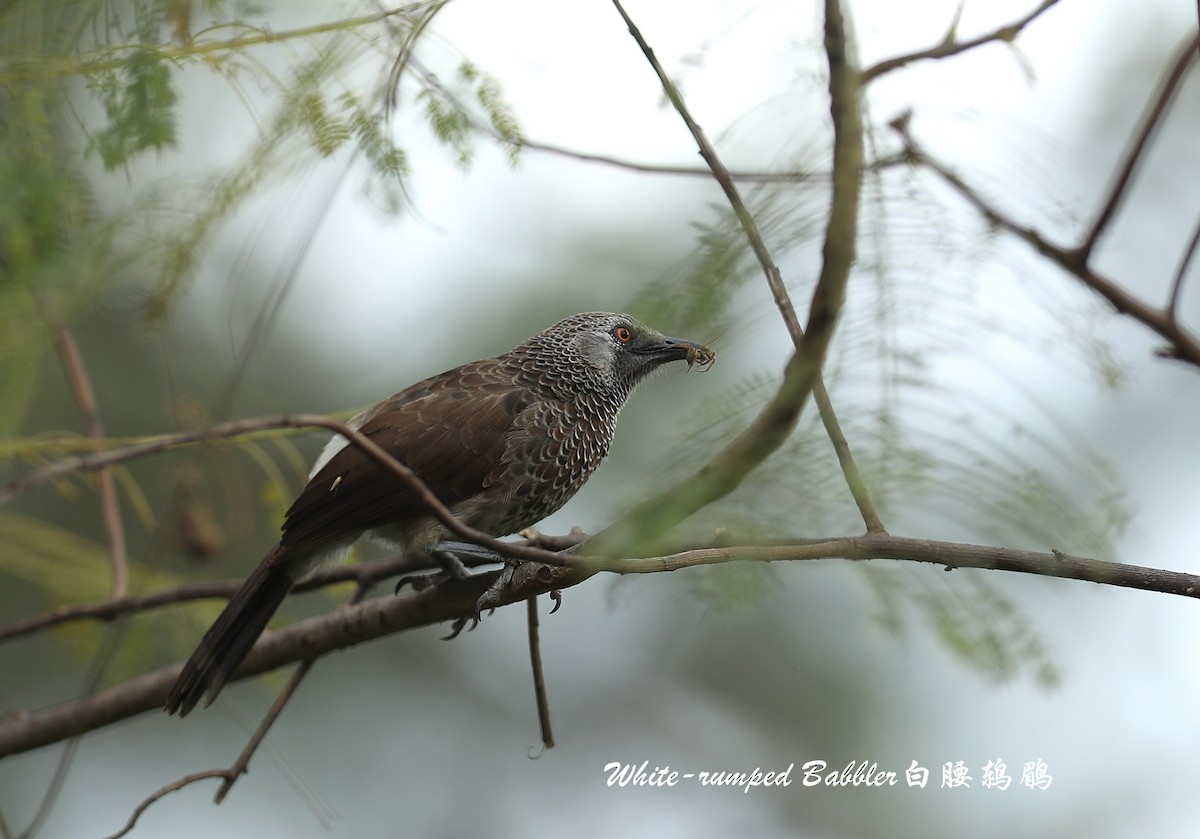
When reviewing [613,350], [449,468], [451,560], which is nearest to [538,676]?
[451,560]

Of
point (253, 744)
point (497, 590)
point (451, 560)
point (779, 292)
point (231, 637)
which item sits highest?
point (779, 292)

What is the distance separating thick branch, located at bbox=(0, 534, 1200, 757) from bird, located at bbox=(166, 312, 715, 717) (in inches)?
7.5

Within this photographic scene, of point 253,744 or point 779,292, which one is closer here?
point 779,292

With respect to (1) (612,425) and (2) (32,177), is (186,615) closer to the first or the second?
(1) (612,425)

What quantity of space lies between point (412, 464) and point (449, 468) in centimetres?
14

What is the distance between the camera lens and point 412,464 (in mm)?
4125

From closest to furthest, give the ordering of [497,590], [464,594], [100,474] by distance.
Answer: [497,590]
[464,594]
[100,474]

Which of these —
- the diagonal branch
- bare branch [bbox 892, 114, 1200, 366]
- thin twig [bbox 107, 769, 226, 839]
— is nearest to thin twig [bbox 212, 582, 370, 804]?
thin twig [bbox 107, 769, 226, 839]

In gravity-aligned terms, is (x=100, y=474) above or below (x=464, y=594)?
above

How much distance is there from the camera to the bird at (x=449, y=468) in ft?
13.3

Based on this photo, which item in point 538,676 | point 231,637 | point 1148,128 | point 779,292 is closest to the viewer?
point 1148,128

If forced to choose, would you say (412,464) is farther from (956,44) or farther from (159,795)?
(956,44)

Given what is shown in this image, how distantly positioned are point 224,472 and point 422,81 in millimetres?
2761

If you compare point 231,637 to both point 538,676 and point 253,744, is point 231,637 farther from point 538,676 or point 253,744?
point 538,676
